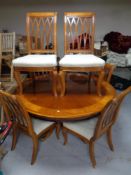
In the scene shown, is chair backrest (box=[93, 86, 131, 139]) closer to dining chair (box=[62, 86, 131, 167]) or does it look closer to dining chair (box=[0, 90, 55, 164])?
dining chair (box=[62, 86, 131, 167])

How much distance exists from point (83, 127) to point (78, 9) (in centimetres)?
343

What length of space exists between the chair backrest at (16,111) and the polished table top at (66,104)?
0.39 feet

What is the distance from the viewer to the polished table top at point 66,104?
1.63 meters

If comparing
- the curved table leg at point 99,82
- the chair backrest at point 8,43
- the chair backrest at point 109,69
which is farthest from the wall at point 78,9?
the curved table leg at point 99,82

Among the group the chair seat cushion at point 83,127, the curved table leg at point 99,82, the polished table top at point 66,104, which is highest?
the curved table leg at point 99,82

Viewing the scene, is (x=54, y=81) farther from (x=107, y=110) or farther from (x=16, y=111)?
(x=107, y=110)

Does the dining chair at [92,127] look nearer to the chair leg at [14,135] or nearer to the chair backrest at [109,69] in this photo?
the chair leg at [14,135]

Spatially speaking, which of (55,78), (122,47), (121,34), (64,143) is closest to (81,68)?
(55,78)

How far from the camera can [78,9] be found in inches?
173

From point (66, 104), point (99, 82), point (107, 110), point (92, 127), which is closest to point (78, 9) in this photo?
point (99, 82)

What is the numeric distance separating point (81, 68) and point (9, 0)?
3253mm

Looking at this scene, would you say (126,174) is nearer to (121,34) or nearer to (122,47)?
(122,47)

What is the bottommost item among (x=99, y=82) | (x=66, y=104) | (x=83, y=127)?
(x=83, y=127)

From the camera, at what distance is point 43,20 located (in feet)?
8.16
